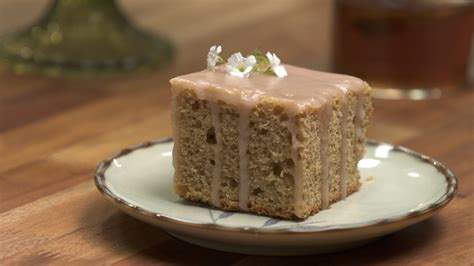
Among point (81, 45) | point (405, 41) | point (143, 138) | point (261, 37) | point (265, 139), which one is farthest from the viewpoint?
point (261, 37)

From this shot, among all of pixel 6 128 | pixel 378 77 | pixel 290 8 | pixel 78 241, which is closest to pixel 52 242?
pixel 78 241

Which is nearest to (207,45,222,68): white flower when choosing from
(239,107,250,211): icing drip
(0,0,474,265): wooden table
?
(239,107,250,211): icing drip

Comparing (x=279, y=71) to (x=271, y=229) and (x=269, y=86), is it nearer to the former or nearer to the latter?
(x=269, y=86)

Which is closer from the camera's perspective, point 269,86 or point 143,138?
point 269,86

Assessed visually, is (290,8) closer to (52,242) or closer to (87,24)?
(87,24)

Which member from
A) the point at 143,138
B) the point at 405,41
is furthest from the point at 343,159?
the point at 405,41

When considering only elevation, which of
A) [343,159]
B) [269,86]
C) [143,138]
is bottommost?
[143,138]

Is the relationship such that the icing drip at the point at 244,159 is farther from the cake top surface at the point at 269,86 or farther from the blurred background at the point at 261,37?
the blurred background at the point at 261,37
